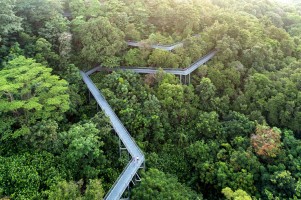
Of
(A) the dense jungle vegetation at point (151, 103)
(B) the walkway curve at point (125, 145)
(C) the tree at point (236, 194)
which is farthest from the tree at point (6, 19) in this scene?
(C) the tree at point (236, 194)

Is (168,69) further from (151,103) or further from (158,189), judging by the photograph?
(158,189)

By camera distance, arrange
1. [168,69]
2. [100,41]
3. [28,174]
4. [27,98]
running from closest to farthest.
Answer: [28,174], [27,98], [100,41], [168,69]

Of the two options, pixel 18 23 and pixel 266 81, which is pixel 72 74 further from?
pixel 266 81

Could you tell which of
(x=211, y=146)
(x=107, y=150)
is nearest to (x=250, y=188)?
(x=211, y=146)

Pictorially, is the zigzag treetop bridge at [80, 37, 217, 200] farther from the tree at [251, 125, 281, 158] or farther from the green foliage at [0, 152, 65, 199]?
the tree at [251, 125, 281, 158]

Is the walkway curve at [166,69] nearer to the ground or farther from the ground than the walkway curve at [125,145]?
farther from the ground

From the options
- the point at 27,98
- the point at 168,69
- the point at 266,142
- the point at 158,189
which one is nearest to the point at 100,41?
the point at 168,69

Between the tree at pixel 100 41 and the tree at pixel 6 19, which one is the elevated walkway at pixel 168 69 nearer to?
the tree at pixel 100 41
